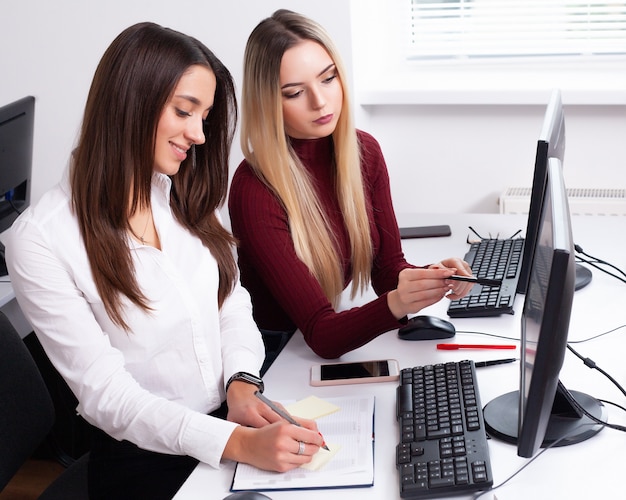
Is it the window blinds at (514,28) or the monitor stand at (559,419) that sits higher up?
the window blinds at (514,28)

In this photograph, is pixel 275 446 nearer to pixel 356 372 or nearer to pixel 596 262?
pixel 356 372

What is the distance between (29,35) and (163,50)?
73.0 inches

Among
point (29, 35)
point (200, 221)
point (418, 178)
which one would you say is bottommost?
point (418, 178)

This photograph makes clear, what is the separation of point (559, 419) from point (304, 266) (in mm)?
634

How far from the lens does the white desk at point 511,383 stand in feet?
3.81

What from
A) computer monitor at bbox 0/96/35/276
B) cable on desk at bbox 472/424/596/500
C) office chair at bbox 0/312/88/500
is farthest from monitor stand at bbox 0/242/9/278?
cable on desk at bbox 472/424/596/500

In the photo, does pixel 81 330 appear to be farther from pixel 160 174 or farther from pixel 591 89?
pixel 591 89

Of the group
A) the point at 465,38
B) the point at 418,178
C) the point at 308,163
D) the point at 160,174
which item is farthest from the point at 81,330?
the point at 465,38

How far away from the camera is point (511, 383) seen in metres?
1.45

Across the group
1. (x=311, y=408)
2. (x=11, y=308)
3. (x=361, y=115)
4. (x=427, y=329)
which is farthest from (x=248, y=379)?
(x=361, y=115)

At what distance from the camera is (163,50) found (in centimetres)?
139

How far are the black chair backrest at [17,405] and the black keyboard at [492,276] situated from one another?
87 centimetres

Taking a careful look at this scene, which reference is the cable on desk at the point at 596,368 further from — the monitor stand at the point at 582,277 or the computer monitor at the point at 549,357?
the monitor stand at the point at 582,277

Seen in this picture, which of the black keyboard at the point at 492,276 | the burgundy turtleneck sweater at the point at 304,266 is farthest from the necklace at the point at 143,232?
the black keyboard at the point at 492,276
